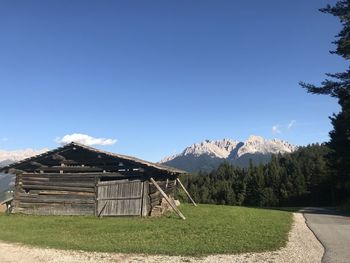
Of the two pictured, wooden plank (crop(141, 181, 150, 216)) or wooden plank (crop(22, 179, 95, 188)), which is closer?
wooden plank (crop(141, 181, 150, 216))

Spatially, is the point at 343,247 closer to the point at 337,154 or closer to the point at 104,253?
the point at 104,253

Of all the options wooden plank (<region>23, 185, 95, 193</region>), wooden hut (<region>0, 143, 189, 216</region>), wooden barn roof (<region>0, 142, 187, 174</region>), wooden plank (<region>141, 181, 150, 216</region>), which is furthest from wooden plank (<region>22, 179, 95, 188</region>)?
wooden plank (<region>141, 181, 150, 216</region>)

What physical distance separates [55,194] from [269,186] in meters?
67.7

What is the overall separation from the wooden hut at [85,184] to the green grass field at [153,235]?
3107mm

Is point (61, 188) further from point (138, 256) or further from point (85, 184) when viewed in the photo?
point (138, 256)

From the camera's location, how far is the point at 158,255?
13.8 metres

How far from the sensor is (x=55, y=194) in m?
29.3

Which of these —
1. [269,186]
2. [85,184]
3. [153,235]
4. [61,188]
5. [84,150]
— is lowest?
[153,235]

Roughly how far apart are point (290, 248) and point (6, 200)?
23199 millimetres

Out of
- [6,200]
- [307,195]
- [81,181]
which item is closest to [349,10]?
[81,181]

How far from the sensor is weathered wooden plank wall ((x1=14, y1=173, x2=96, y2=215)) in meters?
28.4

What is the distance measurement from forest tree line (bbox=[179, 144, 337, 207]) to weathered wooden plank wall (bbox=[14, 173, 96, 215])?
156 feet

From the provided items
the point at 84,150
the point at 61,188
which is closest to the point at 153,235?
the point at 84,150

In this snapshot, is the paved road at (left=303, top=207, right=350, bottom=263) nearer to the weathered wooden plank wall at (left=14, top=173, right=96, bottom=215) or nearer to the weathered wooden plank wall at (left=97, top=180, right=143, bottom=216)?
the weathered wooden plank wall at (left=97, top=180, right=143, bottom=216)
